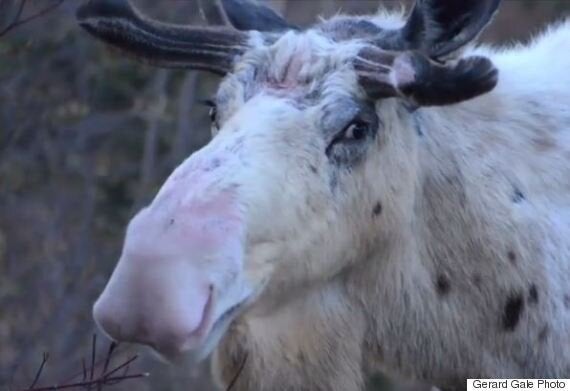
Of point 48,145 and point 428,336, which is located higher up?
point 428,336

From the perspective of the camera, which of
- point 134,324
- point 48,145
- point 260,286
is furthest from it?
point 48,145

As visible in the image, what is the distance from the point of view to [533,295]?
6055mm

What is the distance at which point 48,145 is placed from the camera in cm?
1279

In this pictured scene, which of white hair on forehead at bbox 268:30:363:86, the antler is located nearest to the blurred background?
the antler

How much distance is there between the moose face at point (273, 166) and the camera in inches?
199

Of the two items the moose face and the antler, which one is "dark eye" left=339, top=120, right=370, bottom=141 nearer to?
the moose face

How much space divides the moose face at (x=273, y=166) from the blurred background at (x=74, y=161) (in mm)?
4154

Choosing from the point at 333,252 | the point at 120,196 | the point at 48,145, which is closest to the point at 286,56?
the point at 333,252

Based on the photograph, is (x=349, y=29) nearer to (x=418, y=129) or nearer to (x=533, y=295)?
(x=418, y=129)

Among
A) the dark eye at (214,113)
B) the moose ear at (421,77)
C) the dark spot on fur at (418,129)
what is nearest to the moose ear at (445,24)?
the moose ear at (421,77)

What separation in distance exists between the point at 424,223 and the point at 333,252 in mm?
411

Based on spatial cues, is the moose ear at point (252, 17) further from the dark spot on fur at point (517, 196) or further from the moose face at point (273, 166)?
the dark spot on fur at point (517, 196)

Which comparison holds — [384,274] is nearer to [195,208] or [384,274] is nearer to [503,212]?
[503,212]

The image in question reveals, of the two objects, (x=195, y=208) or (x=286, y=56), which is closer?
(x=195, y=208)
